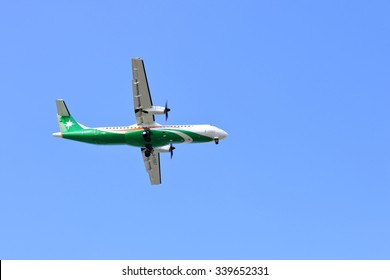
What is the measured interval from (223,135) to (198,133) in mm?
2193

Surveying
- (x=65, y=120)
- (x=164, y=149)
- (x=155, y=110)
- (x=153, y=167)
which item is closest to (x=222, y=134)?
(x=155, y=110)

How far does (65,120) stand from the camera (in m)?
56.7

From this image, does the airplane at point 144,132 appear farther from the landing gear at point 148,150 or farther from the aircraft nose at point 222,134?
the landing gear at point 148,150

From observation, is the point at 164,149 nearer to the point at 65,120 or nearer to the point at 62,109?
the point at 65,120

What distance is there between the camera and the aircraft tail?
5594cm

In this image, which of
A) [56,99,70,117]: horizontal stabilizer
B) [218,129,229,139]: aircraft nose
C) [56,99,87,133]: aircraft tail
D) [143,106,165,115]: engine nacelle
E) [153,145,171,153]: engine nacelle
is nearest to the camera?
[143,106,165,115]: engine nacelle

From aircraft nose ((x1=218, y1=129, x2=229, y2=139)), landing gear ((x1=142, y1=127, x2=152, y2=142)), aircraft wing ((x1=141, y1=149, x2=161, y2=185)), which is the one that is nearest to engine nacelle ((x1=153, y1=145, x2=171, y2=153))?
aircraft wing ((x1=141, y1=149, x2=161, y2=185))

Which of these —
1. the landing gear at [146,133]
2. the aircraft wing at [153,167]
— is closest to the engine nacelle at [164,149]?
the aircraft wing at [153,167]

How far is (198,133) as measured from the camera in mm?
55219

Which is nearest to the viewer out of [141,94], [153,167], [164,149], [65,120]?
[141,94]

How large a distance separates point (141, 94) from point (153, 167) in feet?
35.6

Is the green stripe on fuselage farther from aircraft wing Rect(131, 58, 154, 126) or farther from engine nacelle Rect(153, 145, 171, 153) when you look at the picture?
engine nacelle Rect(153, 145, 171, 153)
